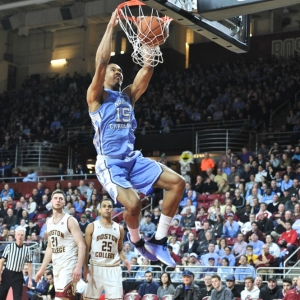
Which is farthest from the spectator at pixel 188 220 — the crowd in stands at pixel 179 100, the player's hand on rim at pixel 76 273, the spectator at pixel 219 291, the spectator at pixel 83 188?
the player's hand on rim at pixel 76 273

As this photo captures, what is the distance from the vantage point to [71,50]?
Result: 3256cm

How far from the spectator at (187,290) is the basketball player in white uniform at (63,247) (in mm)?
3881

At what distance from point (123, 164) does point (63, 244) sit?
2222mm

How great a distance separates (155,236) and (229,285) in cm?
600

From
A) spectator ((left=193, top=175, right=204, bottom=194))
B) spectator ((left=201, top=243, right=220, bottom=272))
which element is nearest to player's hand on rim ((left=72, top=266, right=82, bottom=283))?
spectator ((left=201, top=243, right=220, bottom=272))

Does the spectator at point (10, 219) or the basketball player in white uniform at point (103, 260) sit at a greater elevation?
the spectator at point (10, 219)

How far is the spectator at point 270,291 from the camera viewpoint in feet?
39.9

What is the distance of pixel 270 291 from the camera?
12219 mm

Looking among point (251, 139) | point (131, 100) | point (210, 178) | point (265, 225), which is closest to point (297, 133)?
point (251, 139)

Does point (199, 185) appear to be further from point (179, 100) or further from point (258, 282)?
point (179, 100)

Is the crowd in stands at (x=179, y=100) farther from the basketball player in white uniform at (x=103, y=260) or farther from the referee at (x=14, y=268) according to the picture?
the basketball player in white uniform at (x=103, y=260)

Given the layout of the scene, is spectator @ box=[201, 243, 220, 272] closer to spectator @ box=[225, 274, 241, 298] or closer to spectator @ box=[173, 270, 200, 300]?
spectator @ box=[225, 274, 241, 298]

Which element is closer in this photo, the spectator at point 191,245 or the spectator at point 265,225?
the spectator at point 265,225

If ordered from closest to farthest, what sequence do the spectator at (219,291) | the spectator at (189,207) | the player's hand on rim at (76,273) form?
the player's hand on rim at (76,273) < the spectator at (219,291) < the spectator at (189,207)
